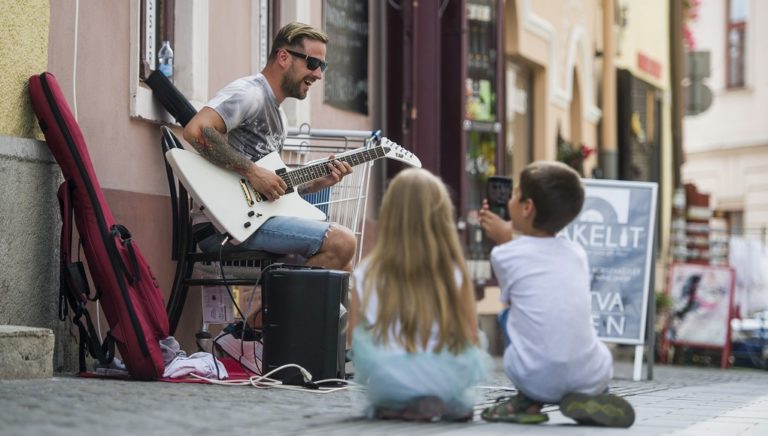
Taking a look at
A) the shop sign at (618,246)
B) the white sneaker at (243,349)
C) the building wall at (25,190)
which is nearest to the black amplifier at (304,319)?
the white sneaker at (243,349)

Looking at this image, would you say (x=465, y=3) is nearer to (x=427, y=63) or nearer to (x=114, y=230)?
(x=427, y=63)

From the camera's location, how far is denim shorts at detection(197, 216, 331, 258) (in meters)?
7.41

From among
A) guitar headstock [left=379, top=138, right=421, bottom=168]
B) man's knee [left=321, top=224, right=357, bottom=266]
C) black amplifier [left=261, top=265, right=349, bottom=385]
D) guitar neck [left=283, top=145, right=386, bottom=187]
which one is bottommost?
black amplifier [left=261, top=265, right=349, bottom=385]

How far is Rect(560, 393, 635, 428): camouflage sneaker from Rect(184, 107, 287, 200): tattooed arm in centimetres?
233

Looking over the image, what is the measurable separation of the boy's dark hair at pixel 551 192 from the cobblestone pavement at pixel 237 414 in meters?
0.78

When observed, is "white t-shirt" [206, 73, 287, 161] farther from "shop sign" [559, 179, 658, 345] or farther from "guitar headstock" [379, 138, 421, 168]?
"shop sign" [559, 179, 658, 345]

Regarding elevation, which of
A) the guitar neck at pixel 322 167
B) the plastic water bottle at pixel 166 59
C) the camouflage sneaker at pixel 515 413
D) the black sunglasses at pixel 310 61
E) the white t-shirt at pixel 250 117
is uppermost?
the plastic water bottle at pixel 166 59

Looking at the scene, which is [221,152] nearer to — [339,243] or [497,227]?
[339,243]

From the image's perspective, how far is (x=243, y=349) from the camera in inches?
306

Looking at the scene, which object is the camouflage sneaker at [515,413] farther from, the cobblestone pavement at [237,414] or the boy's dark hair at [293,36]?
the boy's dark hair at [293,36]

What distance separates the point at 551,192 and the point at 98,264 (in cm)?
232

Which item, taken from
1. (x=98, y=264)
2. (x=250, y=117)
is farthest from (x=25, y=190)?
(x=250, y=117)

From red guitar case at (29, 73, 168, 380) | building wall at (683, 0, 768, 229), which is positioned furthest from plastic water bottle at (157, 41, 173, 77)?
building wall at (683, 0, 768, 229)

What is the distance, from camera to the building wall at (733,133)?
33906 millimetres
